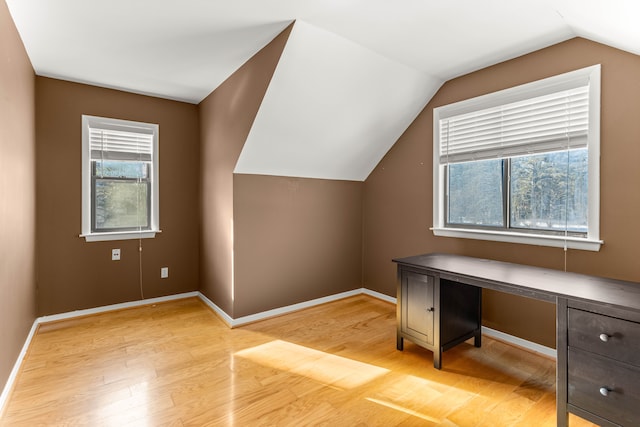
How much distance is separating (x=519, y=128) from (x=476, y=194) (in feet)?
2.19

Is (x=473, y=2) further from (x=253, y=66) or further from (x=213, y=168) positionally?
(x=213, y=168)

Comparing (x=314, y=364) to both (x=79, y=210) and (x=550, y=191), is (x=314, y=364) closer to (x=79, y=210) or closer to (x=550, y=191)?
(x=550, y=191)

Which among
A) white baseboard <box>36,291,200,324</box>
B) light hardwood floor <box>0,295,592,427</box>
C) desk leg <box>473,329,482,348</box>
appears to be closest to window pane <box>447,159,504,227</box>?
desk leg <box>473,329,482,348</box>

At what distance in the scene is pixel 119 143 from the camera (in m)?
3.48

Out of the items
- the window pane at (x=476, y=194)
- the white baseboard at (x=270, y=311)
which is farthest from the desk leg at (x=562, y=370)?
the white baseboard at (x=270, y=311)

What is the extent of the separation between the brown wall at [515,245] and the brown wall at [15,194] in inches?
127

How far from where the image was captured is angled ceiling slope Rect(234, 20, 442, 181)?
2447 mm

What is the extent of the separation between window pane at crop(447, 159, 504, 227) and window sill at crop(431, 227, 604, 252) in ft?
0.49

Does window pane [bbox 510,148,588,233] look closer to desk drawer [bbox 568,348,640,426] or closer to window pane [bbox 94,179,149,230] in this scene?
desk drawer [bbox 568,348,640,426]

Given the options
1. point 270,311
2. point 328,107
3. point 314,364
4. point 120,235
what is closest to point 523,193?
point 328,107

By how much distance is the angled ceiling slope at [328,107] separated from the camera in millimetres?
2447

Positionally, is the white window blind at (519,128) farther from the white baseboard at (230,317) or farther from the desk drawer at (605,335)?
the white baseboard at (230,317)

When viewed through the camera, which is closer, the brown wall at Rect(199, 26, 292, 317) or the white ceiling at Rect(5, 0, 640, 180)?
the white ceiling at Rect(5, 0, 640, 180)

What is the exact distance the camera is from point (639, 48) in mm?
1932
